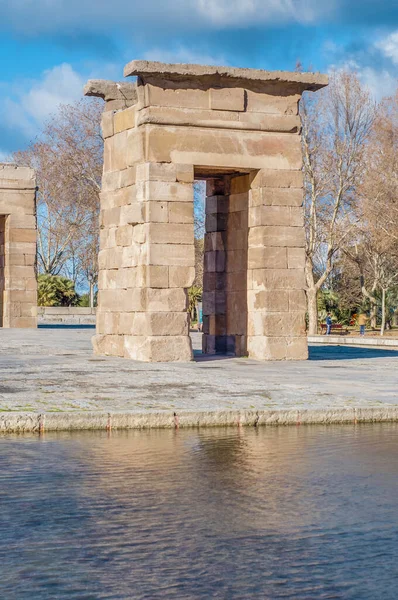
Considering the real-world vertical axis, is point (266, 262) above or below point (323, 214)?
below

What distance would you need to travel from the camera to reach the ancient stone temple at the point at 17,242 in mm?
31109

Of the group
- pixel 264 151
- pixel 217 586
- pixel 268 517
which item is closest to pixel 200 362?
pixel 264 151

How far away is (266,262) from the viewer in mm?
18094

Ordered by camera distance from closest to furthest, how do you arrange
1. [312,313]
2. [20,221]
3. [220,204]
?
[220,204], [20,221], [312,313]

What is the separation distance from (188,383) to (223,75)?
665 cm

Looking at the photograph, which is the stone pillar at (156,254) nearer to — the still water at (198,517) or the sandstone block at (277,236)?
the sandstone block at (277,236)

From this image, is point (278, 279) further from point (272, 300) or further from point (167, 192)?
point (167, 192)

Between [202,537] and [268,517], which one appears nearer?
[202,537]

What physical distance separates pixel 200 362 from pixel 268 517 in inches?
436

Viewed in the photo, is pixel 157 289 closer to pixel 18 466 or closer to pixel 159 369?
pixel 159 369

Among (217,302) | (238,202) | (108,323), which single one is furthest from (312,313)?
(108,323)

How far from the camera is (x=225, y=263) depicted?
65.7 ft

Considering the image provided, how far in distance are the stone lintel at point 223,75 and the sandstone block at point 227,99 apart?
0.11 meters

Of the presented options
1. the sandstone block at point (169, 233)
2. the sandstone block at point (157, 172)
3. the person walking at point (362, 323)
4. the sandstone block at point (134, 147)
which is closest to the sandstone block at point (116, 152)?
the sandstone block at point (134, 147)
